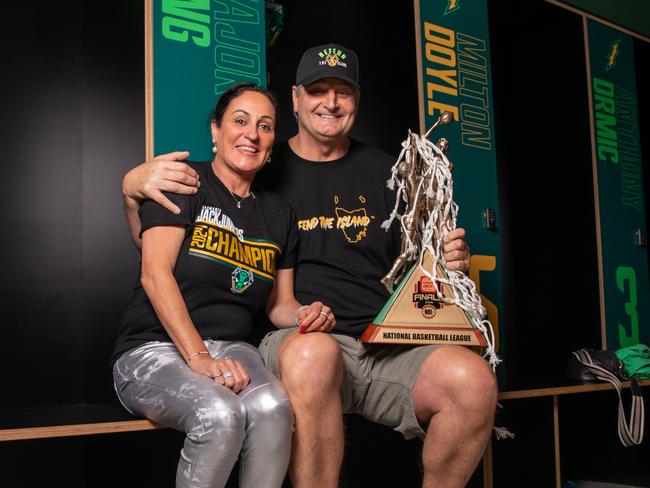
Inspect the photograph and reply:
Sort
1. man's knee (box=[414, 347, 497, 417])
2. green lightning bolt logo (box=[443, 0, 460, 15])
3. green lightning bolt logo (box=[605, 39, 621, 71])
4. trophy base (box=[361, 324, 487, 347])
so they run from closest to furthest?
man's knee (box=[414, 347, 497, 417]) < trophy base (box=[361, 324, 487, 347]) < green lightning bolt logo (box=[443, 0, 460, 15]) < green lightning bolt logo (box=[605, 39, 621, 71])

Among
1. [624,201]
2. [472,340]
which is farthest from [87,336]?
[624,201]

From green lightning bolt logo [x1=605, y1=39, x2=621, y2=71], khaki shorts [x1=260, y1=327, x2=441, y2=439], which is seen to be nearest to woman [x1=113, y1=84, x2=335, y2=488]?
khaki shorts [x1=260, y1=327, x2=441, y2=439]

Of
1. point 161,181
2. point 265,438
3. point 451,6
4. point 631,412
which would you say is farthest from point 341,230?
point 631,412

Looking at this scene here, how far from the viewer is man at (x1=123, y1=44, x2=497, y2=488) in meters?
1.50

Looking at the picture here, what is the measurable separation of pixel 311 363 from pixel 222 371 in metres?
0.20

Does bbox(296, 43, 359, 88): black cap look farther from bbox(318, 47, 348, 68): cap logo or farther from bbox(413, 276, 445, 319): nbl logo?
bbox(413, 276, 445, 319): nbl logo

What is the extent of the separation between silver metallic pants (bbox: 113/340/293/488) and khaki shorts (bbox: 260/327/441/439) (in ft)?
0.77

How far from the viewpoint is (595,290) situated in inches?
130

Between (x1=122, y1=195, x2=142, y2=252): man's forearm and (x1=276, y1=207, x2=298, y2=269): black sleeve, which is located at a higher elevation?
(x1=122, y1=195, x2=142, y2=252): man's forearm

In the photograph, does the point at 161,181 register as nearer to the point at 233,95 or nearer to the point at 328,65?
the point at 233,95

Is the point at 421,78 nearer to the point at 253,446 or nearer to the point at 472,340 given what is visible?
the point at 472,340

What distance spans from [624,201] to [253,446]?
2.77m

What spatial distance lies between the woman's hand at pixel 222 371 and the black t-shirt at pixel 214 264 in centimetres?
17

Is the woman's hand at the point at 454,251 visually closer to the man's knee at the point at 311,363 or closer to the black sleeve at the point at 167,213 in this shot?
the man's knee at the point at 311,363
